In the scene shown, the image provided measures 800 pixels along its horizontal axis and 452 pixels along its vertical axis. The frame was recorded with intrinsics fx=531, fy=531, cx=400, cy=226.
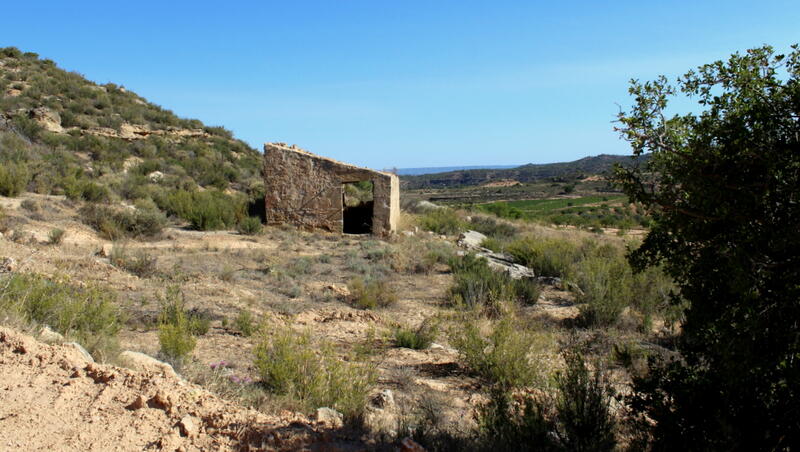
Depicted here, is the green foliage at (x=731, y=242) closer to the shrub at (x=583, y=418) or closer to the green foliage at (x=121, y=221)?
the shrub at (x=583, y=418)

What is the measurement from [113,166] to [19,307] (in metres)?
16.0

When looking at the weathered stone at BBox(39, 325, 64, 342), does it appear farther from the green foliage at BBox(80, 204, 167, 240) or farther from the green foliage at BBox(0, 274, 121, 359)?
the green foliage at BBox(80, 204, 167, 240)

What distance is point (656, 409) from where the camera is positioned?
339 cm

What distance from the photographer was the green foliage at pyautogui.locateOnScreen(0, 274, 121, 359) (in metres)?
4.22

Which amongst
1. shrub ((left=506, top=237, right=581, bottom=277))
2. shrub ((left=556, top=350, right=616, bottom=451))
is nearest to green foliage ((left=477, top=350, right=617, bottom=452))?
shrub ((left=556, top=350, right=616, bottom=451))

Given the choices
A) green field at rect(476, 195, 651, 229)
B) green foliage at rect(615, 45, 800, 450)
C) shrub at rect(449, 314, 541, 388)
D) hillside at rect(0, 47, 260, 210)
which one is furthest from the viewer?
green field at rect(476, 195, 651, 229)

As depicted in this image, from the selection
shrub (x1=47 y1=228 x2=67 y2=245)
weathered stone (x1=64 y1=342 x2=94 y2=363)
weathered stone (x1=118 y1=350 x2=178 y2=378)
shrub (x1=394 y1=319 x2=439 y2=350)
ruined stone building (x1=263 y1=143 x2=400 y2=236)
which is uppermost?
ruined stone building (x1=263 y1=143 x2=400 y2=236)

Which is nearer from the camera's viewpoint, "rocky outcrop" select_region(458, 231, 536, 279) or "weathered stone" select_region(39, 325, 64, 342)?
"weathered stone" select_region(39, 325, 64, 342)

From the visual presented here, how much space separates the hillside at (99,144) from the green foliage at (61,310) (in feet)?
28.8

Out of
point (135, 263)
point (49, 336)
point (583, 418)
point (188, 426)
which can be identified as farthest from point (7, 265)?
point (583, 418)

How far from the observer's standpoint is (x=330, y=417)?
3447 millimetres

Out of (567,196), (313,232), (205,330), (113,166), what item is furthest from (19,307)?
(567,196)

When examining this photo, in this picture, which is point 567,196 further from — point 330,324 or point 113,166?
point 330,324

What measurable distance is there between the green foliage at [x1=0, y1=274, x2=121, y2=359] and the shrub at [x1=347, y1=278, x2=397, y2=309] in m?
3.68
